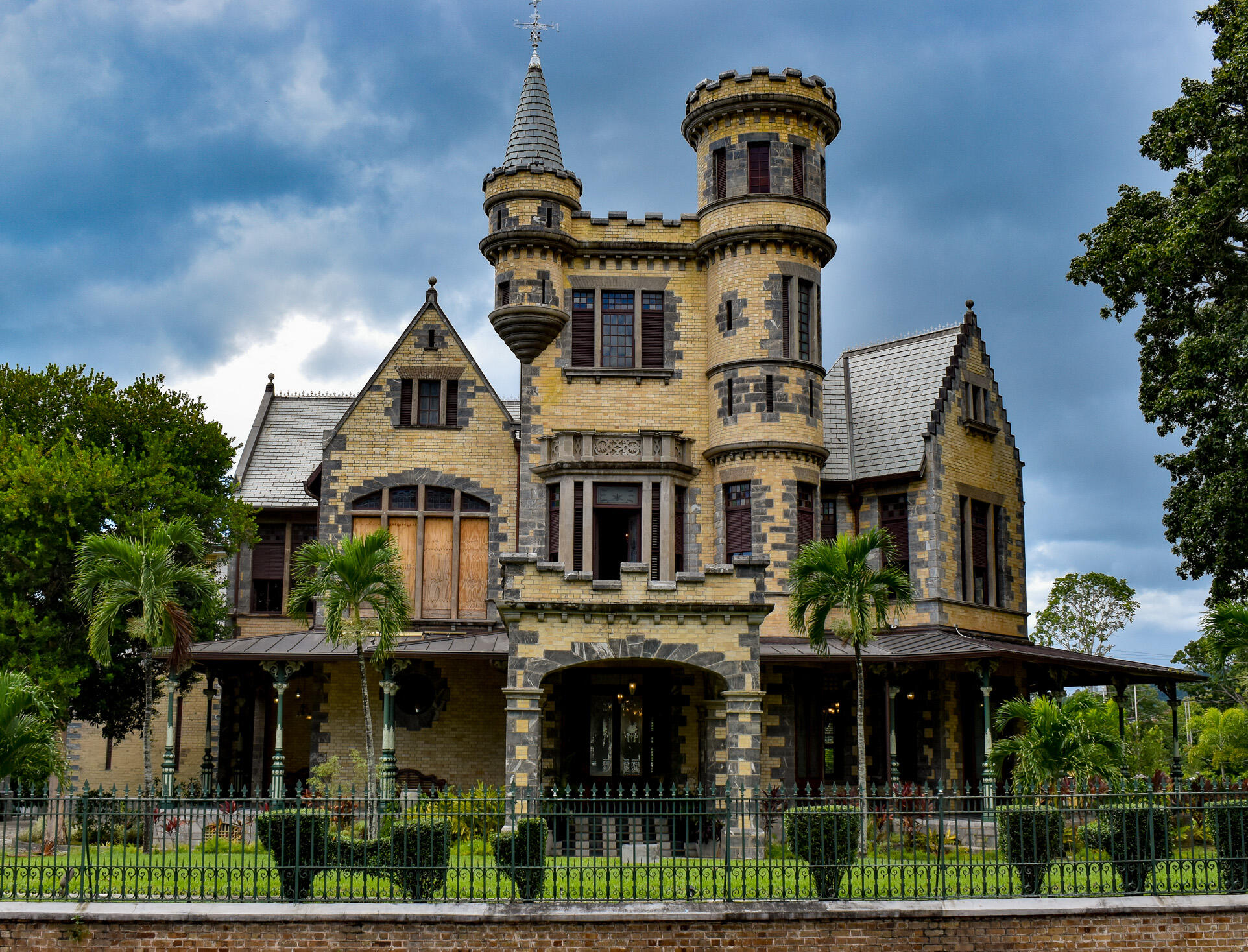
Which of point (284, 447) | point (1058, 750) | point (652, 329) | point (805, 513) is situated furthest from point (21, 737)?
point (284, 447)

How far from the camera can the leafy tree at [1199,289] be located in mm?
25297

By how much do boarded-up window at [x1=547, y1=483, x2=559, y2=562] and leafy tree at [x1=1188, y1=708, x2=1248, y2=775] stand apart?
15333mm

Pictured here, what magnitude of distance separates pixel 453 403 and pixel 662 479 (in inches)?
241

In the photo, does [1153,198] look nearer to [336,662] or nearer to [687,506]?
[687,506]

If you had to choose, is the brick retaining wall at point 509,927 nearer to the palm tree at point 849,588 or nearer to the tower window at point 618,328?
the palm tree at point 849,588

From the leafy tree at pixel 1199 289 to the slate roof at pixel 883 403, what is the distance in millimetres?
5573

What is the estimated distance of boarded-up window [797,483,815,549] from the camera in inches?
1168

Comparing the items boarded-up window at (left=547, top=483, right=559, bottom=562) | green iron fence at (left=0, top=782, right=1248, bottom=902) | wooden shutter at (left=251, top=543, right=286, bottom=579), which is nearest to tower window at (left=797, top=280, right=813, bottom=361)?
boarded-up window at (left=547, top=483, right=559, bottom=562)

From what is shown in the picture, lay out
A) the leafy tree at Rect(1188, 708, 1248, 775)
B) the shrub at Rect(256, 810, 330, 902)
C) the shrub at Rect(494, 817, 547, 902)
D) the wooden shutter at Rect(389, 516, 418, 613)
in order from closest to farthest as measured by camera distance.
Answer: the shrub at Rect(256, 810, 330, 902)
the shrub at Rect(494, 817, 547, 902)
the leafy tree at Rect(1188, 708, 1248, 775)
the wooden shutter at Rect(389, 516, 418, 613)

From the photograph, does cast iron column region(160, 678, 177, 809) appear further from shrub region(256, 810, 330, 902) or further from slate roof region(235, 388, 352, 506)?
slate roof region(235, 388, 352, 506)

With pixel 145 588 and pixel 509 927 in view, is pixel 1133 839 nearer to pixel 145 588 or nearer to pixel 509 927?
pixel 509 927

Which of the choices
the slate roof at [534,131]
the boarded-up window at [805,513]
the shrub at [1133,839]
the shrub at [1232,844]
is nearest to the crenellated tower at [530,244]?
the slate roof at [534,131]

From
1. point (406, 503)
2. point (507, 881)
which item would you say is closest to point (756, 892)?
point (507, 881)

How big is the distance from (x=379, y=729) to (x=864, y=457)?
14.3 metres
